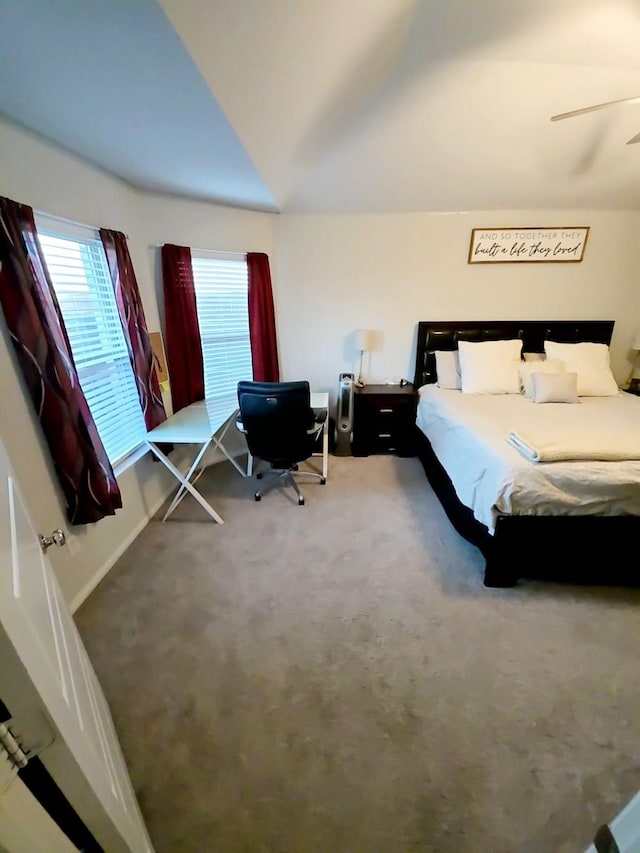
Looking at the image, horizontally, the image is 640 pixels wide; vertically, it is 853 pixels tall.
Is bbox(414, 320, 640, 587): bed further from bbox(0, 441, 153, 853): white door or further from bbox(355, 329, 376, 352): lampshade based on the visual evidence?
bbox(0, 441, 153, 853): white door

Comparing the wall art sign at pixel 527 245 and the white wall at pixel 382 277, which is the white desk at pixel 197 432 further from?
the wall art sign at pixel 527 245

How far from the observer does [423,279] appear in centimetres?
338

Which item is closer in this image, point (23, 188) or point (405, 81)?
point (23, 188)

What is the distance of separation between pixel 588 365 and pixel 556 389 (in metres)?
0.62

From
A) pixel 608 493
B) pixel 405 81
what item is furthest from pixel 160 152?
pixel 608 493

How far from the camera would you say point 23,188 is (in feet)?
5.22

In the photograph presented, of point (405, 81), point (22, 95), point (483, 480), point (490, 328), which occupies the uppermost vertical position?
point (405, 81)

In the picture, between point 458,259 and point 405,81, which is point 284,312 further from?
point 405,81

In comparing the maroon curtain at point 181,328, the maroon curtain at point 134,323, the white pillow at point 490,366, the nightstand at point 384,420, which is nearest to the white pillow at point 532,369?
the white pillow at point 490,366

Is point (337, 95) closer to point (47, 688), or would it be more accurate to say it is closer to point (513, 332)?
point (47, 688)

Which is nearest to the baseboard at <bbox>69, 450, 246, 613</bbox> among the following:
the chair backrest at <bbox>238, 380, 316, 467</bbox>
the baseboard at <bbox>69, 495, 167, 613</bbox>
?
the baseboard at <bbox>69, 495, 167, 613</bbox>

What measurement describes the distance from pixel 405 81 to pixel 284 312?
1.94 metres

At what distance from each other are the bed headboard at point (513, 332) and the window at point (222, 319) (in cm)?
172

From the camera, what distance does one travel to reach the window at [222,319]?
295 cm
